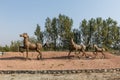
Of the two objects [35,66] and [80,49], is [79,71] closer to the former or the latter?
[35,66]

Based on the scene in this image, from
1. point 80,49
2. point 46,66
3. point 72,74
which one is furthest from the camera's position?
point 80,49

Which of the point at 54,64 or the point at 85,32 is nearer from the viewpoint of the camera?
the point at 54,64

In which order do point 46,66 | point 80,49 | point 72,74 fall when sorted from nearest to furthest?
point 72,74 → point 46,66 → point 80,49

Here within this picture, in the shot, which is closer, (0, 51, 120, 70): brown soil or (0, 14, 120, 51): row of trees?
(0, 51, 120, 70): brown soil

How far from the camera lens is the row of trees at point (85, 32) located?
165ft

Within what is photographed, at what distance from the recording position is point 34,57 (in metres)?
27.7

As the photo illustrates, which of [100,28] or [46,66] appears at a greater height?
[100,28]

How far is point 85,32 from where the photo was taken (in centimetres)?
5203

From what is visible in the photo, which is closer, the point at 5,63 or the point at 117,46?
the point at 5,63

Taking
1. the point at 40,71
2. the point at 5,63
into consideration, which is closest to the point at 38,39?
the point at 5,63

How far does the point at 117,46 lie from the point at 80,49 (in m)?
26.0

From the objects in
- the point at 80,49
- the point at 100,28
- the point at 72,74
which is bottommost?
the point at 72,74

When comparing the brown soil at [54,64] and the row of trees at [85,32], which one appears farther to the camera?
the row of trees at [85,32]

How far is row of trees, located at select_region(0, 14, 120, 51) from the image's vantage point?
165 ft
